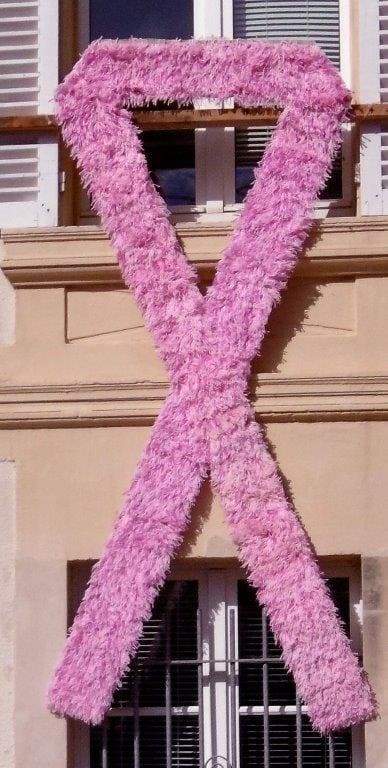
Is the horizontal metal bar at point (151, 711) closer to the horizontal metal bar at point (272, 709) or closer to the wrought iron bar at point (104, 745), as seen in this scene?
the wrought iron bar at point (104, 745)

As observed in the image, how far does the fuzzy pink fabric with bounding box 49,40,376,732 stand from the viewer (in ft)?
14.9

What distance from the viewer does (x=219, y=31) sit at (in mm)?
5258

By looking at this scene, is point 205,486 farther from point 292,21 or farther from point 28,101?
point 292,21

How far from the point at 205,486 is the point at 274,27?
2.41 meters

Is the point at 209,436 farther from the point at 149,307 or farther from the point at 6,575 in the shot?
the point at 6,575

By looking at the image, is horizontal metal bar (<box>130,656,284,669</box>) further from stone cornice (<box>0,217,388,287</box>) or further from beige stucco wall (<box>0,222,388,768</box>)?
stone cornice (<box>0,217,388,287</box>)

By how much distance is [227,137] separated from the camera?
5.23 meters

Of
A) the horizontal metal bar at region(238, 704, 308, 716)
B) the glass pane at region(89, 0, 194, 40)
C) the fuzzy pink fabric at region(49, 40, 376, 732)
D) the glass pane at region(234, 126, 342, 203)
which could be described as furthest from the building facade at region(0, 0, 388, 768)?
the glass pane at region(89, 0, 194, 40)

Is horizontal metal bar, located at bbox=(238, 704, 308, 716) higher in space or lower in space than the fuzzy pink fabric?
lower

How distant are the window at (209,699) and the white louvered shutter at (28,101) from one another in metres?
1.96

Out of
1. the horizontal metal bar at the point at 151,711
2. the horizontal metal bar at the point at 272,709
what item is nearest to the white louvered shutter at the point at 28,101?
the horizontal metal bar at the point at 151,711

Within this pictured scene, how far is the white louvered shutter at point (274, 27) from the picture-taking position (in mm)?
5297

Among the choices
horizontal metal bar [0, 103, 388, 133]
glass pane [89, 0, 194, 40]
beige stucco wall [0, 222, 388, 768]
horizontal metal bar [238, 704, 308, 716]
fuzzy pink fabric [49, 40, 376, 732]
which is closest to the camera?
fuzzy pink fabric [49, 40, 376, 732]

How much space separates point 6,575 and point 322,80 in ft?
8.99
